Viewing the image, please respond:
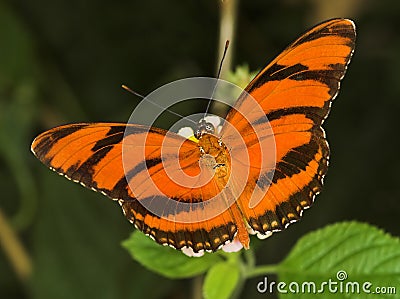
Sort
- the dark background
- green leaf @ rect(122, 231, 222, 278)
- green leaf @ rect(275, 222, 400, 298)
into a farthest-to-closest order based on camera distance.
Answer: the dark background < green leaf @ rect(122, 231, 222, 278) < green leaf @ rect(275, 222, 400, 298)

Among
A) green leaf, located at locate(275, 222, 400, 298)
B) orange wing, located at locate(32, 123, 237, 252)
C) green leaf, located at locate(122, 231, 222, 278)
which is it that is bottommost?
green leaf, located at locate(275, 222, 400, 298)

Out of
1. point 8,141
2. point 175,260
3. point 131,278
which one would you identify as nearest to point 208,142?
point 175,260

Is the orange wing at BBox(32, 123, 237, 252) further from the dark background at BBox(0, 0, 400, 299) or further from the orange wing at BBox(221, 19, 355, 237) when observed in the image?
the dark background at BBox(0, 0, 400, 299)

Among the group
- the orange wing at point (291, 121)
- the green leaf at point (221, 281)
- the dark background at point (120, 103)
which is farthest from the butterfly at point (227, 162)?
the dark background at point (120, 103)

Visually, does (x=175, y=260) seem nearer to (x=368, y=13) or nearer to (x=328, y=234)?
(x=328, y=234)

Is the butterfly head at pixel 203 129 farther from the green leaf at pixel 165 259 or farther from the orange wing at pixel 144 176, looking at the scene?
the green leaf at pixel 165 259

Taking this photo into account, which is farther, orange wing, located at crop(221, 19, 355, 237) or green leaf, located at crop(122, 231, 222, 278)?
green leaf, located at crop(122, 231, 222, 278)

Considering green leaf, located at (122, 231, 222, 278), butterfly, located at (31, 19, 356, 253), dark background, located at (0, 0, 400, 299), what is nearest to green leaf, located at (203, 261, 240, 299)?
green leaf, located at (122, 231, 222, 278)

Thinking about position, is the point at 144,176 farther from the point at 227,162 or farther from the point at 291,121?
the point at 291,121
